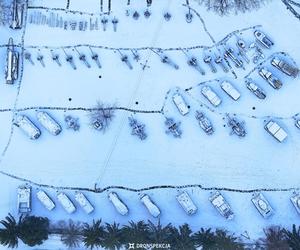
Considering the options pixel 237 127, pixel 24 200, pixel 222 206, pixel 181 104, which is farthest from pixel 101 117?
pixel 222 206

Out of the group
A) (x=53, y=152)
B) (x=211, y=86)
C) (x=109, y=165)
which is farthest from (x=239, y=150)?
(x=53, y=152)

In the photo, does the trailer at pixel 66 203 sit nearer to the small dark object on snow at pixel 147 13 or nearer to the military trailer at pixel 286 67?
the small dark object on snow at pixel 147 13

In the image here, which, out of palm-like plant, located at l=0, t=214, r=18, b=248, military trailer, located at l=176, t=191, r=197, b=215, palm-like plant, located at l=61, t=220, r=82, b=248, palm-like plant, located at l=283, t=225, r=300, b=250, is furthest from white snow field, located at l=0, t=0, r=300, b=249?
palm-like plant, located at l=0, t=214, r=18, b=248

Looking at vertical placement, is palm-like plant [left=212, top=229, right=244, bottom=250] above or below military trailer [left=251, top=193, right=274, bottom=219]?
below

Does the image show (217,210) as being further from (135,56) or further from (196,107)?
(135,56)

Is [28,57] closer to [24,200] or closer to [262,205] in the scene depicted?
[24,200]

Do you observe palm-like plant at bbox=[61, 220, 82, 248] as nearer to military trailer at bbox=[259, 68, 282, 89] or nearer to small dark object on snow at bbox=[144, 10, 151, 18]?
small dark object on snow at bbox=[144, 10, 151, 18]

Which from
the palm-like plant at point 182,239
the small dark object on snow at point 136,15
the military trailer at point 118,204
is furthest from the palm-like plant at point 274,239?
the small dark object on snow at point 136,15

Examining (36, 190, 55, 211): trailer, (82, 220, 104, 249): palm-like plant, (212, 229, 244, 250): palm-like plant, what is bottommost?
(212, 229, 244, 250): palm-like plant
